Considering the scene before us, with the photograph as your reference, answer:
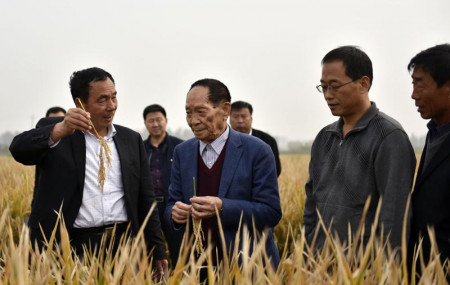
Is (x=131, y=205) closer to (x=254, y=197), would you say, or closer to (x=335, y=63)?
(x=254, y=197)

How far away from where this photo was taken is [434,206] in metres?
2.04

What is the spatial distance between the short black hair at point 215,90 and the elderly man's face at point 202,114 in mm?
20

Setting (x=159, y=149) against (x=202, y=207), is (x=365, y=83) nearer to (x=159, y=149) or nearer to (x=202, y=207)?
(x=202, y=207)

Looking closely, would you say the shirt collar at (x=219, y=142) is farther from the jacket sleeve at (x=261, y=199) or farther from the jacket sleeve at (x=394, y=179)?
the jacket sleeve at (x=394, y=179)

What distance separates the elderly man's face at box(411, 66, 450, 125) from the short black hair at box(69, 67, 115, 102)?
1.62 m

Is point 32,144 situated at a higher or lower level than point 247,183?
higher

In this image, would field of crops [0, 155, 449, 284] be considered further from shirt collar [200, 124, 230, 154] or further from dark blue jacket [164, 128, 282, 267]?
shirt collar [200, 124, 230, 154]

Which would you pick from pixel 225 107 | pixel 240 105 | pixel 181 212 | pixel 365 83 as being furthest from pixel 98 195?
pixel 240 105

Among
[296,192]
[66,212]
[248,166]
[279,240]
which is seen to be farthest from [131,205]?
[296,192]

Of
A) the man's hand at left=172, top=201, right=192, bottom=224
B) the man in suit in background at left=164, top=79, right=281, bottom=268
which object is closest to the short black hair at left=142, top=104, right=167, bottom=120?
the man in suit in background at left=164, top=79, right=281, bottom=268

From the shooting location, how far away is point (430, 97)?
83.8 inches

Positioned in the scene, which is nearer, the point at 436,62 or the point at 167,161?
the point at 436,62

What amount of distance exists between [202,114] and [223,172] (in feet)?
0.99

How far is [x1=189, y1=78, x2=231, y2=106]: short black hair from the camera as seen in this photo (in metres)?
2.52
